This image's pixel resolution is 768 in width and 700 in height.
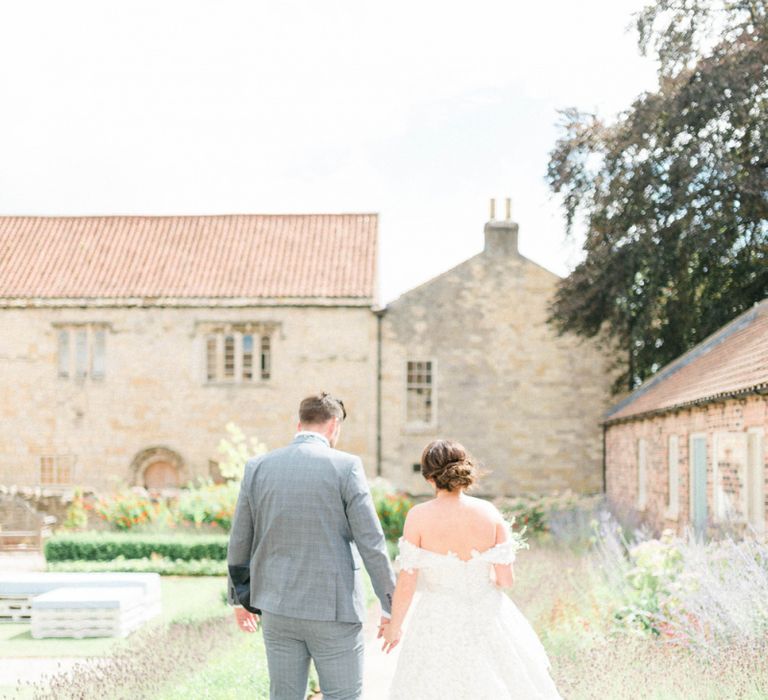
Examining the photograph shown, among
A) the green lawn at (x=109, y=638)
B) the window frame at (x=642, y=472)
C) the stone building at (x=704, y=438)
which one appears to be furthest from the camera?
the window frame at (x=642, y=472)

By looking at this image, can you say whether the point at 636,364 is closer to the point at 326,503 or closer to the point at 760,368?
the point at 760,368

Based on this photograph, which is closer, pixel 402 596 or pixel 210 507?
pixel 402 596

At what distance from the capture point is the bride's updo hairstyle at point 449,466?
230 inches

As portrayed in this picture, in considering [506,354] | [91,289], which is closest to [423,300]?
[506,354]

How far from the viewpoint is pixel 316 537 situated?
5699 mm

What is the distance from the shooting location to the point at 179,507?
22250 millimetres

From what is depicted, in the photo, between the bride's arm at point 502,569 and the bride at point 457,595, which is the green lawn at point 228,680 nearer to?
the bride at point 457,595

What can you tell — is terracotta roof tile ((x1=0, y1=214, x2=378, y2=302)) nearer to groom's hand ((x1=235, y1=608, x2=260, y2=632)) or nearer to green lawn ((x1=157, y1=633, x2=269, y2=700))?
green lawn ((x1=157, y1=633, x2=269, y2=700))

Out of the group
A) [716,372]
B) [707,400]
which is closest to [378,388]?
[716,372]

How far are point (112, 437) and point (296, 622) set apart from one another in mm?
25265

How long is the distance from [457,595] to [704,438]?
10.9 metres

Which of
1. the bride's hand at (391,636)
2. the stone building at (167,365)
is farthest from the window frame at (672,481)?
the bride's hand at (391,636)

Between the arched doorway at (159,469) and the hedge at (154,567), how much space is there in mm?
10990

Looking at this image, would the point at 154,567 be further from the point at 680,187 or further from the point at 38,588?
the point at 680,187
